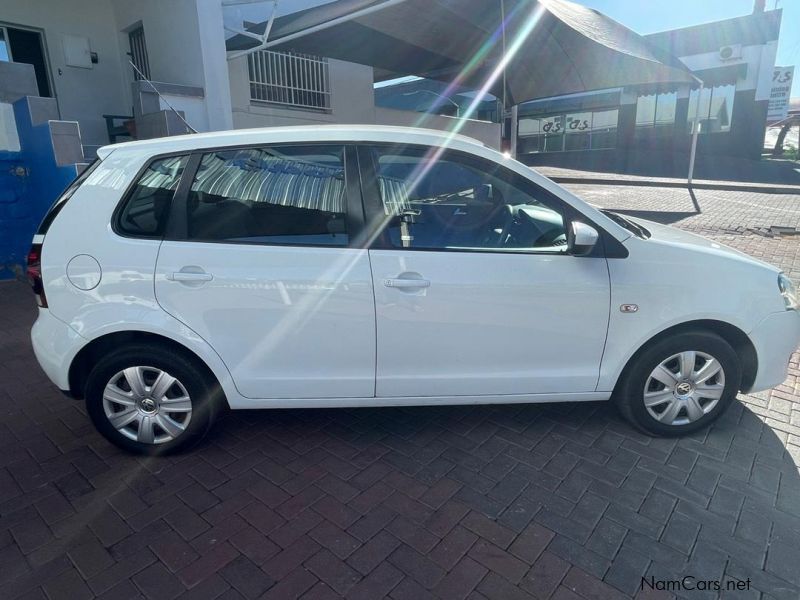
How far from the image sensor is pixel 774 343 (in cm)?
303

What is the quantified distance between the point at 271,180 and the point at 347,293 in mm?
767

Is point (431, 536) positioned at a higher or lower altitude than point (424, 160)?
lower

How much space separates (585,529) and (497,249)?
1457mm

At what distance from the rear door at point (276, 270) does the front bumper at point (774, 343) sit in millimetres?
A: 2218

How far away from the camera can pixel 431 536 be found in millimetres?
2457

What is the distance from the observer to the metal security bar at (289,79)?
400 inches

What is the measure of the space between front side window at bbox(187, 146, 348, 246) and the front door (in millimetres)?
209

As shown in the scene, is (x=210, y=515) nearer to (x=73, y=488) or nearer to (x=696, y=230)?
(x=73, y=488)

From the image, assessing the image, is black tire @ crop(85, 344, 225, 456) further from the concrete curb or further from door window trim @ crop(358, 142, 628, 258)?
the concrete curb

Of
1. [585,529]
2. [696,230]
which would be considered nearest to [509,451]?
[585,529]

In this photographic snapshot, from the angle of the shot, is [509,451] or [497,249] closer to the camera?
[497,249]

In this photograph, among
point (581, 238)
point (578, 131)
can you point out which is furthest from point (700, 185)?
point (581, 238)

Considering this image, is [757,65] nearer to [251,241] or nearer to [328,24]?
[328,24]
